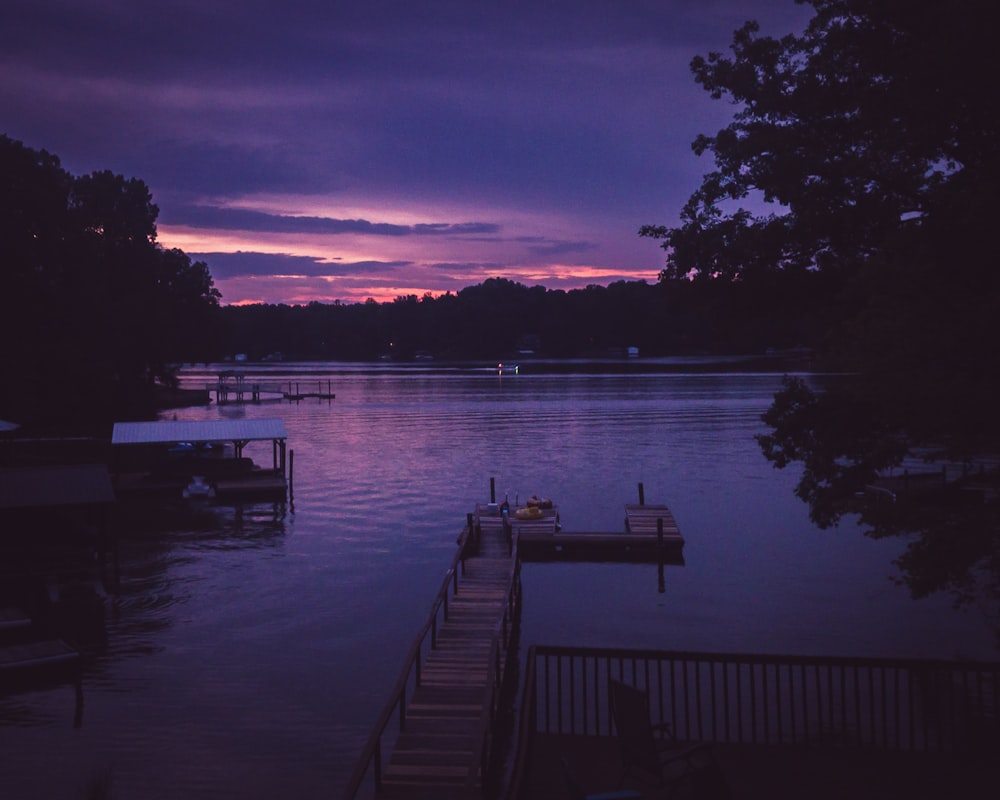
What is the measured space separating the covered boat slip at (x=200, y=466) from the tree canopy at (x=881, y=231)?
32.5 m

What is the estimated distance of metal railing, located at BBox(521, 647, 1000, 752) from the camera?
12273 mm

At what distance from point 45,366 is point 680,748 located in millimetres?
66355

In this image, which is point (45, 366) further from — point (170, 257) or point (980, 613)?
point (980, 613)

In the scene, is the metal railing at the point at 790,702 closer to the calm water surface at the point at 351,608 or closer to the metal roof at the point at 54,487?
the calm water surface at the point at 351,608

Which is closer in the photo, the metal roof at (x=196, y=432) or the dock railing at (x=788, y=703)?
the dock railing at (x=788, y=703)

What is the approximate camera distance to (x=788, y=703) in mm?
19297

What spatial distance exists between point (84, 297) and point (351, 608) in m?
63.1

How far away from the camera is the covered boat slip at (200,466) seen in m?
45.2

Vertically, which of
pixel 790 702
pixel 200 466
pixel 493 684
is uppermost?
pixel 493 684

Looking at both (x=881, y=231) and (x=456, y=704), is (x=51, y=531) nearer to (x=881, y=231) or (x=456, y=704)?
(x=456, y=704)

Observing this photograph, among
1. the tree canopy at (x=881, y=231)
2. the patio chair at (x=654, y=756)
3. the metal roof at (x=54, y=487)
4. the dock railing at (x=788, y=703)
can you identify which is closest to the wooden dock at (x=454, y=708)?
the dock railing at (x=788, y=703)

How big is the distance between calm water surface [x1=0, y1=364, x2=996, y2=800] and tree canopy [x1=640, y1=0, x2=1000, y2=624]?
3.06 metres

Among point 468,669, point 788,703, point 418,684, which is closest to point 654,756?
point 418,684

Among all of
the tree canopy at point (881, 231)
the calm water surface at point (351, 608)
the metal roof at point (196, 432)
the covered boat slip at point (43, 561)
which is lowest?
the calm water surface at point (351, 608)
